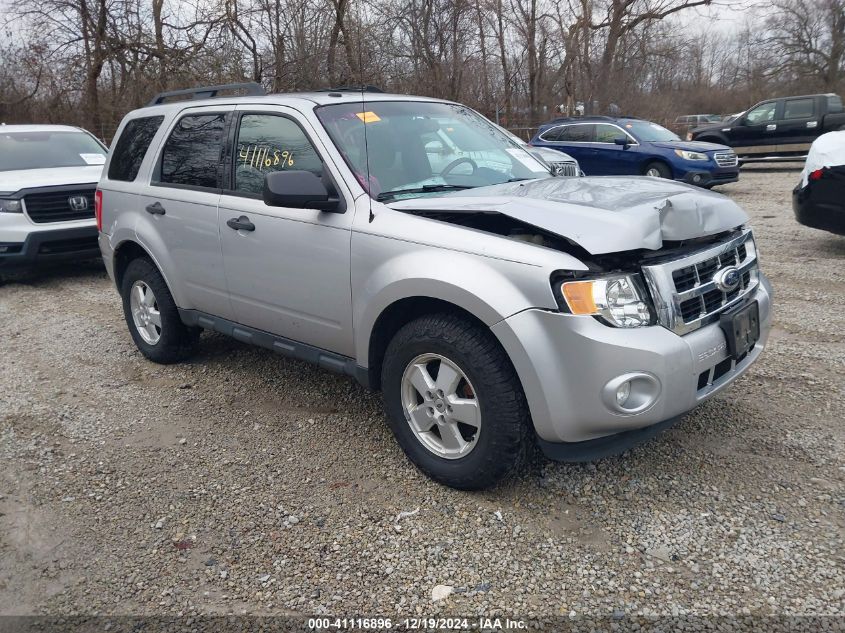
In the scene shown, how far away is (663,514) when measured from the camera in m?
2.98

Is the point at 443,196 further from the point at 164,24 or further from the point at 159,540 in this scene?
the point at 164,24

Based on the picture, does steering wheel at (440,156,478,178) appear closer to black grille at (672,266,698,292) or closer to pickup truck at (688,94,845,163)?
black grille at (672,266,698,292)

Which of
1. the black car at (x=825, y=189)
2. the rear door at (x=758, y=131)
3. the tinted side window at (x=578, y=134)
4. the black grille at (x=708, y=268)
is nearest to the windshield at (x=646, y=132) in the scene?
the tinted side window at (x=578, y=134)

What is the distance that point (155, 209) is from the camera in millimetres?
4641

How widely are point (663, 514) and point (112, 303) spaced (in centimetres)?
612

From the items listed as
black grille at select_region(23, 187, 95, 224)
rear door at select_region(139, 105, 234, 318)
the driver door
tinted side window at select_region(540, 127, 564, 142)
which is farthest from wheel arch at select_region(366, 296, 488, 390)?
tinted side window at select_region(540, 127, 564, 142)

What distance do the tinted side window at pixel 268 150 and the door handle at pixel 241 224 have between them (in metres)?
0.19

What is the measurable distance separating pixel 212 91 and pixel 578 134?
10.6 m

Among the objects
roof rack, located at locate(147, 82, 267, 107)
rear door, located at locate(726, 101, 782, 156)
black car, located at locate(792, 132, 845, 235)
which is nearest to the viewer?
roof rack, located at locate(147, 82, 267, 107)

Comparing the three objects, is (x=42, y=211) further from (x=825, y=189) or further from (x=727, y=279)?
(x=825, y=189)

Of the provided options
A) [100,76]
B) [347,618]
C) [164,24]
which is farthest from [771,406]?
[100,76]

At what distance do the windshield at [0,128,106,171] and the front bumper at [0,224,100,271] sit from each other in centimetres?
144

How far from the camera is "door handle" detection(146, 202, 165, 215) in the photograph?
4604 millimetres

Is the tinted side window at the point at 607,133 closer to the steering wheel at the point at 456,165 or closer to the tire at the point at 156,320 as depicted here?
the steering wheel at the point at 456,165
